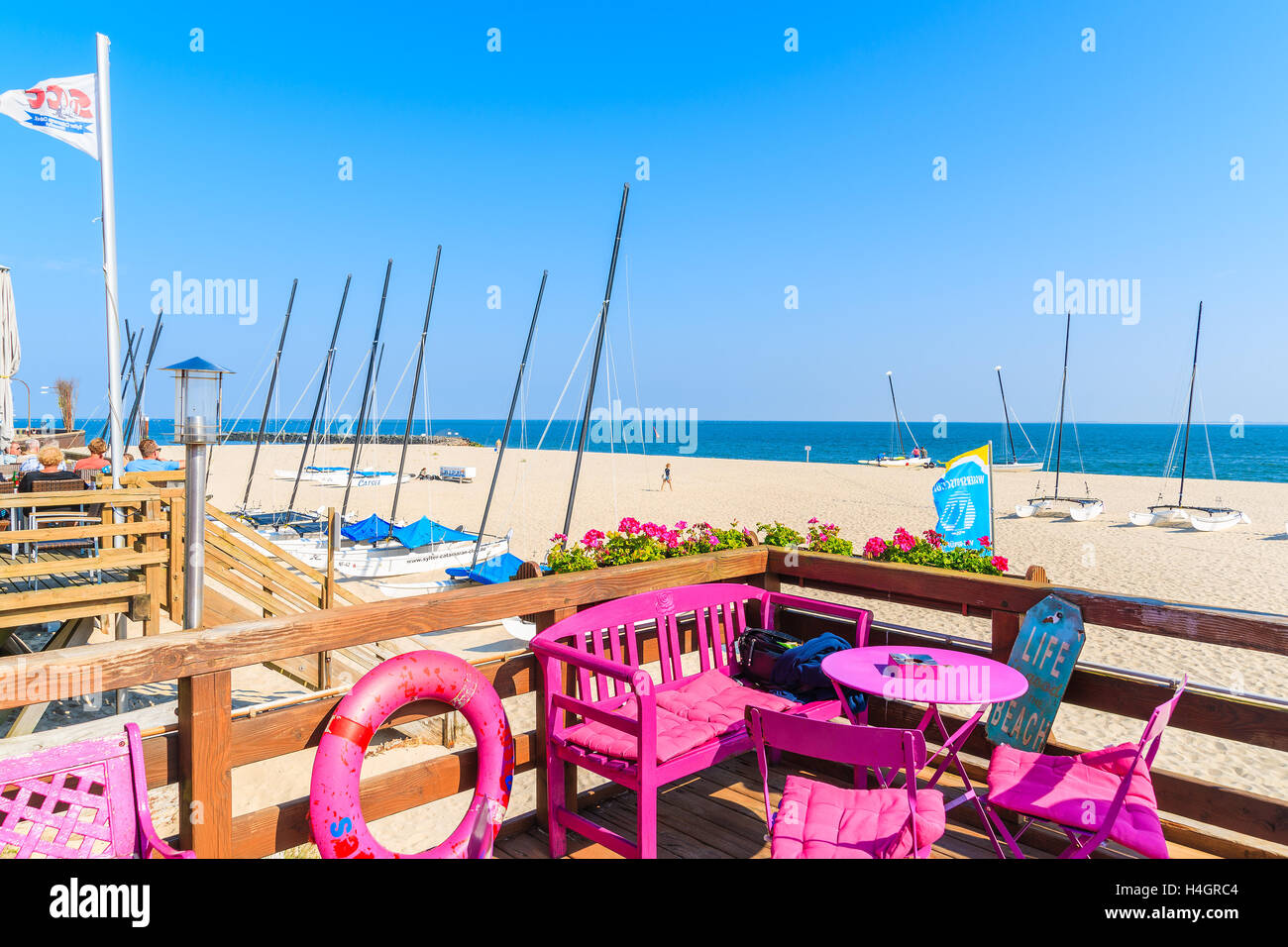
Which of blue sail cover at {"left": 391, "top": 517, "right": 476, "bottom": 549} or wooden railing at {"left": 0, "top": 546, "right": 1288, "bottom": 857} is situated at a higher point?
wooden railing at {"left": 0, "top": 546, "right": 1288, "bottom": 857}

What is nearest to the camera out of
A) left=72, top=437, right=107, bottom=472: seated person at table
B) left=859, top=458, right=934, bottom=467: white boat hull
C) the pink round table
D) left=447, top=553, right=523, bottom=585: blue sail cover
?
the pink round table

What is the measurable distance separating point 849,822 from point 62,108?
323 inches

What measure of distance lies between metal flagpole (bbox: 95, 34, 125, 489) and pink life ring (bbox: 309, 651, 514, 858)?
559 cm

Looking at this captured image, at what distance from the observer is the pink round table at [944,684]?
2.61 metres

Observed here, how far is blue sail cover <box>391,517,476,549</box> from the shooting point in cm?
1633

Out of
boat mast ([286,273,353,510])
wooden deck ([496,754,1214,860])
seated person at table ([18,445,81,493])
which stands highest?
boat mast ([286,273,353,510])

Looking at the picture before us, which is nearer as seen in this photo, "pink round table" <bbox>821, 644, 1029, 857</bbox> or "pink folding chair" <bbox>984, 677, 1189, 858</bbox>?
"pink folding chair" <bbox>984, 677, 1189, 858</bbox>

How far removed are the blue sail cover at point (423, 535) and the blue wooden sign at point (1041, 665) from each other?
14.6m

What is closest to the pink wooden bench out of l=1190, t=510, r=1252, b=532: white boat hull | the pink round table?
the pink round table

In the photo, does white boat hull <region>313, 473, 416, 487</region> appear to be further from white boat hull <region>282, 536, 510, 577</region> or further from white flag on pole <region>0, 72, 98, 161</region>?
white flag on pole <region>0, 72, 98, 161</region>

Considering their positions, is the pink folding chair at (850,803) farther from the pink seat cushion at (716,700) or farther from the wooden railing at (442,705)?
the wooden railing at (442,705)
